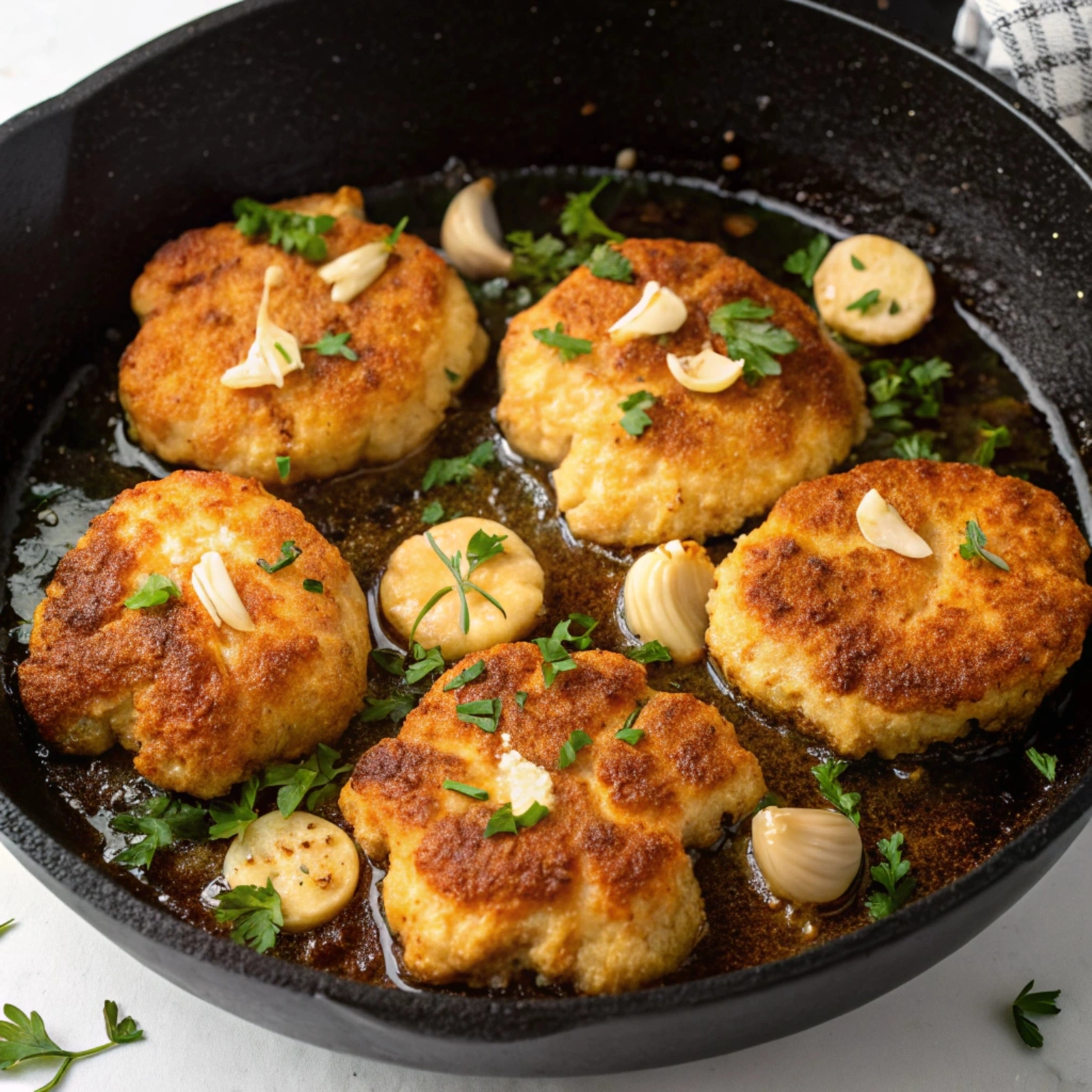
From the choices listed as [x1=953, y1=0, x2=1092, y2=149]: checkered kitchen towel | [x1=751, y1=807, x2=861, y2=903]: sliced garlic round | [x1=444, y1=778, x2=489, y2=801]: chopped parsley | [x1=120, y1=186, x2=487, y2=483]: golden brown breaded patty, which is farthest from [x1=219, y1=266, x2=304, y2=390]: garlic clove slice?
[x1=953, y1=0, x2=1092, y2=149]: checkered kitchen towel

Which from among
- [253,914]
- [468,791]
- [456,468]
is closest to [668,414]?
[456,468]

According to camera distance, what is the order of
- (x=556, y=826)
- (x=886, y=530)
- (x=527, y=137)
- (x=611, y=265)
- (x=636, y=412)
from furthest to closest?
(x=527, y=137) → (x=611, y=265) → (x=636, y=412) → (x=886, y=530) → (x=556, y=826)

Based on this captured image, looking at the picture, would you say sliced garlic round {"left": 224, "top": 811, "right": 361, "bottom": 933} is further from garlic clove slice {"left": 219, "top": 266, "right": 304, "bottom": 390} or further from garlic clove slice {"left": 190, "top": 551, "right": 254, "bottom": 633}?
garlic clove slice {"left": 219, "top": 266, "right": 304, "bottom": 390}

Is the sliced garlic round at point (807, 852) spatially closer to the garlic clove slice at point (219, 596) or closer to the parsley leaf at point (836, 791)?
the parsley leaf at point (836, 791)

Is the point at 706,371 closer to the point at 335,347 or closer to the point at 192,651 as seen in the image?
the point at 335,347

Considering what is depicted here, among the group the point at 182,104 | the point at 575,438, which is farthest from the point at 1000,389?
the point at 182,104

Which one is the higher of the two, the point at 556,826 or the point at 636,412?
the point at 636,412
